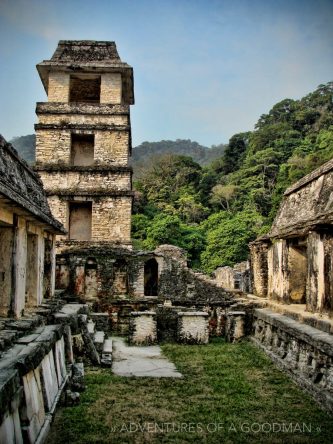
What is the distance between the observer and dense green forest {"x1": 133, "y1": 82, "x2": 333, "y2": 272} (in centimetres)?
3112

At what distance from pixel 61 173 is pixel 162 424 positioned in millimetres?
12268

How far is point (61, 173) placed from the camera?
16719 mm

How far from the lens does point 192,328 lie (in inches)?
476

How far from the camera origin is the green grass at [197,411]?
5.60 m

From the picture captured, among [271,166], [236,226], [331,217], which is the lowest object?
[331,217]

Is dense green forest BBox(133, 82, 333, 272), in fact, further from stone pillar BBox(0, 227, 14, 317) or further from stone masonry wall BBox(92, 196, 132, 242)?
stone pillar BBox(0, 227, 14, 317)

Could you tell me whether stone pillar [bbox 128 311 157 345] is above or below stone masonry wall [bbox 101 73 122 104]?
below

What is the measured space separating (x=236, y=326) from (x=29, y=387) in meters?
8.32

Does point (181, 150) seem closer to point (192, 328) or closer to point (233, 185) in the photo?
point (233, 185)

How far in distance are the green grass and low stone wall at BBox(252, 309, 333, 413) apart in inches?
8.3

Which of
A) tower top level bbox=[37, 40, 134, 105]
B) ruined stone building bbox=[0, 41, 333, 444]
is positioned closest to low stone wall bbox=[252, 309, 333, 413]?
ruined stone building bbox=[0, 41, 333, 444]

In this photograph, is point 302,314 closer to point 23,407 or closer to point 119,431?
point 119,431

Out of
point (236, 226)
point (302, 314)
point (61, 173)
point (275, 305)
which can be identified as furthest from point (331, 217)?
point (236, 226)

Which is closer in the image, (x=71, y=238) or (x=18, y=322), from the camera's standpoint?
(x=18, y=322)
